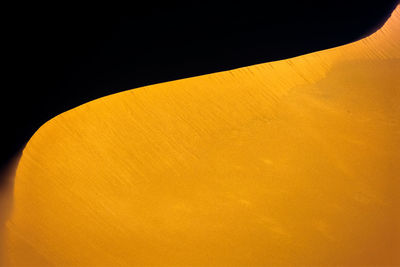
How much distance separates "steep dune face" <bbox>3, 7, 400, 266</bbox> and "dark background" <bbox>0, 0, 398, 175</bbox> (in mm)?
249

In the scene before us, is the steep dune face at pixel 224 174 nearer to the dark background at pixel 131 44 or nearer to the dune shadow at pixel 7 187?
the dune shadow at pixel 7 187

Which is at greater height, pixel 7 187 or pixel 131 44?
pixel 131 44

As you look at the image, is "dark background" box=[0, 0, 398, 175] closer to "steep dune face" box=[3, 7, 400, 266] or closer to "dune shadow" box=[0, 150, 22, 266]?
"dune shadow" box=[0, 150, 22, 266]

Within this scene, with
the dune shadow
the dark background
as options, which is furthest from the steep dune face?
the dark background

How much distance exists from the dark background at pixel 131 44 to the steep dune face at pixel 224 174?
25cm

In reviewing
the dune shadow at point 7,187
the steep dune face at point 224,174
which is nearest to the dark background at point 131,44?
the dune shadow at point 7,187

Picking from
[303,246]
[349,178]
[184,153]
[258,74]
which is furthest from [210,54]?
[303,246]

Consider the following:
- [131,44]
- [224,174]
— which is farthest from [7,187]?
[224,174]

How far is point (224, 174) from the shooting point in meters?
4.53

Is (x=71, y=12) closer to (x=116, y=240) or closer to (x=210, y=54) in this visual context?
(x=210, y=54)

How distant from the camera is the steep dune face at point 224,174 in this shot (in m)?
3.90

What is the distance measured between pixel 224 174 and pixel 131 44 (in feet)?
5.86

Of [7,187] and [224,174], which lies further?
[224,174]

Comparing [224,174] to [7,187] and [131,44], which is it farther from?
[7,187]
